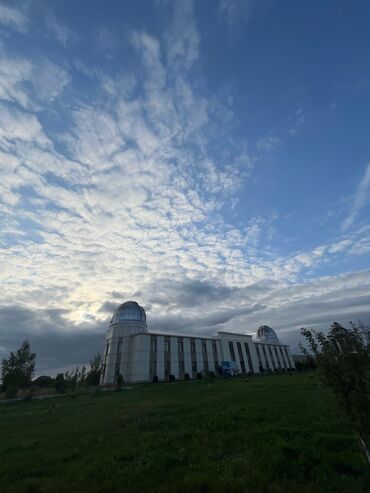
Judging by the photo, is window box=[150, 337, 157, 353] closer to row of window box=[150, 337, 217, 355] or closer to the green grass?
row of window box=[150, 337, 217, 355]

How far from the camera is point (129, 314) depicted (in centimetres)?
7250

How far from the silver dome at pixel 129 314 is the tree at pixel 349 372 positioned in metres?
68.4

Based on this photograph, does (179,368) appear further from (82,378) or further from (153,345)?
(82,378)

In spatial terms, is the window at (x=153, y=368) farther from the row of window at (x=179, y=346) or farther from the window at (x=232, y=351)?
the window at (x=232, y=351)

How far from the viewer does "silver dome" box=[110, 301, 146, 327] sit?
71188 millimetres

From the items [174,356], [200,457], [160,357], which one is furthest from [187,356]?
[200,457]

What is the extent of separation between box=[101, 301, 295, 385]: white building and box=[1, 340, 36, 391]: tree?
20801 mm

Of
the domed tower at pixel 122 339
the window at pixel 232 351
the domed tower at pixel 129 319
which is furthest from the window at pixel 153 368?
the window at pixel 232 351

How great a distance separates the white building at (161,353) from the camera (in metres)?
61.9

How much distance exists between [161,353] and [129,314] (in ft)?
49.4

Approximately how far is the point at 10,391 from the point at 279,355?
86292 mm

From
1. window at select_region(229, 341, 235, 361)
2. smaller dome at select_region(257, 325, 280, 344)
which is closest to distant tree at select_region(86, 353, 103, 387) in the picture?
window at select_region(229, 341, 235, 361)

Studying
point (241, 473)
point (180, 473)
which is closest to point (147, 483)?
point (180, 473)

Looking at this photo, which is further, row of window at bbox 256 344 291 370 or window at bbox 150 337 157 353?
row of window at bbox 256 344 291 370
